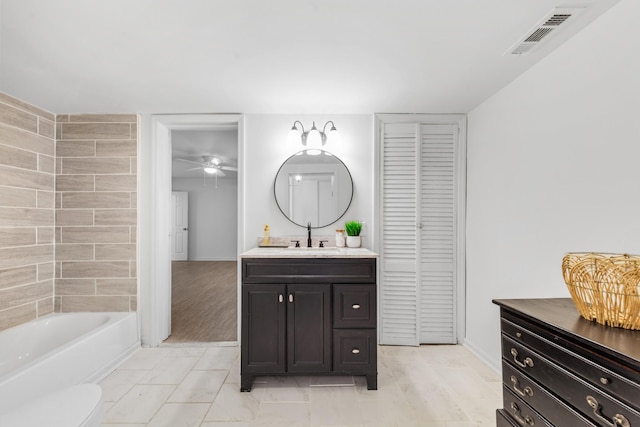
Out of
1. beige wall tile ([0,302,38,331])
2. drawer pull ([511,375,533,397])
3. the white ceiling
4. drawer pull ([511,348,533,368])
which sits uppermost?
the white ceiling

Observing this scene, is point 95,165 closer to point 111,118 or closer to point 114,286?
point 111,118

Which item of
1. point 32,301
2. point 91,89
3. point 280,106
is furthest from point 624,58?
point 32,301

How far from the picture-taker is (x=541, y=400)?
1.19 m

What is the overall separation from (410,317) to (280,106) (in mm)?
2351

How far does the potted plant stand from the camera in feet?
9.52

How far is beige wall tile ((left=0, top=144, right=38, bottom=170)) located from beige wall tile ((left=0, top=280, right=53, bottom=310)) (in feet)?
3.34

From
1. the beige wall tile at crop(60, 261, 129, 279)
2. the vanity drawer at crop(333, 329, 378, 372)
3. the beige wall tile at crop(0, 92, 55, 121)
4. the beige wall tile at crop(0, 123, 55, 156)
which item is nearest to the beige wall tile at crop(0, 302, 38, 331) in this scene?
the beige wall tile at crop(60, 261, 129, 279)

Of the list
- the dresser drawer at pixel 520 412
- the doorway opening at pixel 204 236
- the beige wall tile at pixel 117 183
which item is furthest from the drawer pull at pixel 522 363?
the beige wall tile at pixel 117 183

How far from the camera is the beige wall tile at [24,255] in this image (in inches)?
97.3

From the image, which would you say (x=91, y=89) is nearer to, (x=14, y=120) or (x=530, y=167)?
(x=14, y=120)

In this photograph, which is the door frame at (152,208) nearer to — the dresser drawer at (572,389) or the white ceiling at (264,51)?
the white ceiling at (264,51)

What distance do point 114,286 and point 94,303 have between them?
0.79 feet

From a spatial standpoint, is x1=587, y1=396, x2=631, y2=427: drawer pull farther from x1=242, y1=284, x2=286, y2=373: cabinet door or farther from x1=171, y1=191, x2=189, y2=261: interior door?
x1=171, y1=191, x2=189, y2=261: interior door

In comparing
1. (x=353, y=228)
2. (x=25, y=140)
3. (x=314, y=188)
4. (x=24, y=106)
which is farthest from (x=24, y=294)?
(x=353, y=228)
